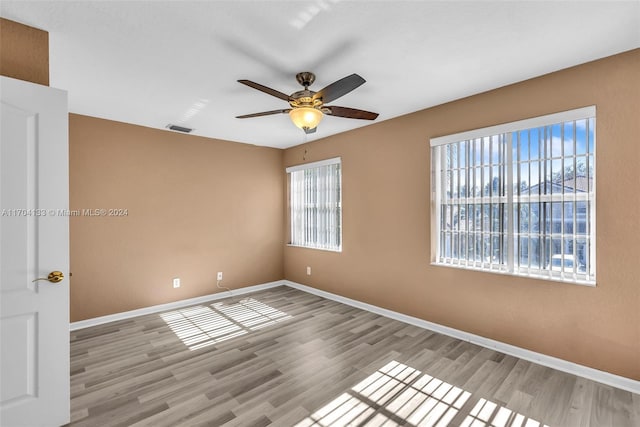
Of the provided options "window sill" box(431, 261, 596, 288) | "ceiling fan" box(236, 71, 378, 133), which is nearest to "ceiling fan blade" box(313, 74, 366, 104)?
"ceiling fan" box(236, 71, 378, 133)

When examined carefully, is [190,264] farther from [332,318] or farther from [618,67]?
[618,67]

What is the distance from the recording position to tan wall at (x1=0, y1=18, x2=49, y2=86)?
1827 millimetres

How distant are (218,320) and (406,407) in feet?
8.13

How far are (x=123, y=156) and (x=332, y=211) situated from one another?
2.94 meters

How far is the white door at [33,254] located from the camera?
1.74 meters

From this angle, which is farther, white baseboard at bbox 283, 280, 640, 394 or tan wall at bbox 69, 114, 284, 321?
tan wall at bbox 69, 114, 284, 321

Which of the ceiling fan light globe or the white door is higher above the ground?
the ceiling fan light globe

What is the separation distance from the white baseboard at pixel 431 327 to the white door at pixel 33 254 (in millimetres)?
2016

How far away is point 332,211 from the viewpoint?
4676 mm

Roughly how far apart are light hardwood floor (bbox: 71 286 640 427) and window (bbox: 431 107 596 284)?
90 cm

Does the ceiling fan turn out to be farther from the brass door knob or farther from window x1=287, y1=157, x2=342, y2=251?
window x1=287, y1=157, x2=342, y2=251

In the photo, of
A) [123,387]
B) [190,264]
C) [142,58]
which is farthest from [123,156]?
[123,387]

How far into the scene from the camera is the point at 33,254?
72.1 inches

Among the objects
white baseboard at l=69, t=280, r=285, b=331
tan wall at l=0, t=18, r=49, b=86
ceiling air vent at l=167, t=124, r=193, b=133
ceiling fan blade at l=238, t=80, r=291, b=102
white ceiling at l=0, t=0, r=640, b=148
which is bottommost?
white baseboard at l=69, t=280, r=285, b=331
